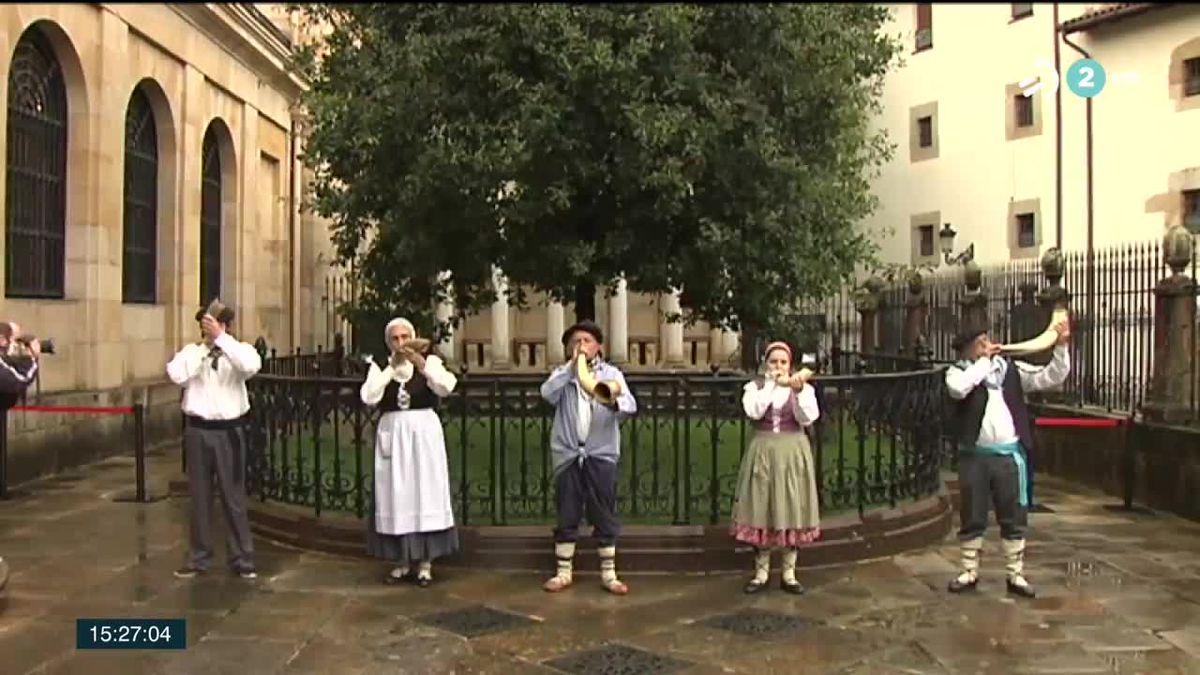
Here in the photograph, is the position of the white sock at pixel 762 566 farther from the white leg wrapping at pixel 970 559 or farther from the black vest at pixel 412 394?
the black vest at pixel 412 394

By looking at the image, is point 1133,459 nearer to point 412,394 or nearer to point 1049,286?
point 1049,286

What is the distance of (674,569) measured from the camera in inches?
320

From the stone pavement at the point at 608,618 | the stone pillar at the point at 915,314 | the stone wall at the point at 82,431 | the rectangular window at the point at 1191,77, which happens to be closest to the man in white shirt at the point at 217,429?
the stone pavement at the point at 608,618

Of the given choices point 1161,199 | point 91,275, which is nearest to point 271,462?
point 91,275

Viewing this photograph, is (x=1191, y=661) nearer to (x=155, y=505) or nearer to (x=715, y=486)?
(x=715, y=486)

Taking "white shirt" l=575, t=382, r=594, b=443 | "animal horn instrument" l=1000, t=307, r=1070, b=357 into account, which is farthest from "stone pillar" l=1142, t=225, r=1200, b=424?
"white shirt" l=575, t=382, r=594, b=443

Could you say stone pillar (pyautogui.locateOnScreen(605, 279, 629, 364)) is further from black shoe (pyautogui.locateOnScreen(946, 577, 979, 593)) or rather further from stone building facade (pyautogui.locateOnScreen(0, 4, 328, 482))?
black shoe (pyautogui.locateOnScreen(946, 577, 979, 593))

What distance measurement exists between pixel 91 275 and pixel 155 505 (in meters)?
4.55

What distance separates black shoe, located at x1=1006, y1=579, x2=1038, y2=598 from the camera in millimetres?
7492

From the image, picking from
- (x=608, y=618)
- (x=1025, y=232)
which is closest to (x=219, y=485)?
(x=608, y=618)

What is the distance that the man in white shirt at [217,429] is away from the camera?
7.89 m

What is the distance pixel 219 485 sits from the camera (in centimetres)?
805
